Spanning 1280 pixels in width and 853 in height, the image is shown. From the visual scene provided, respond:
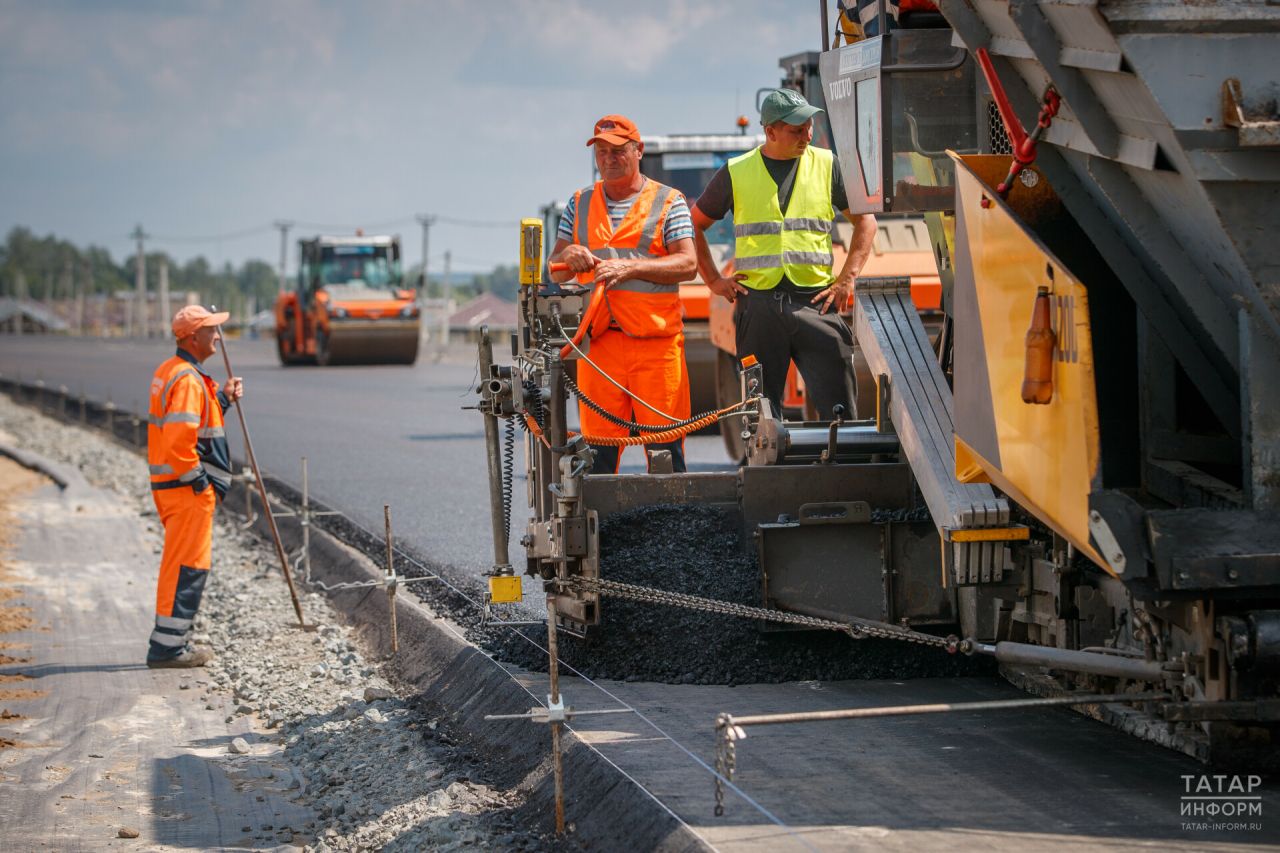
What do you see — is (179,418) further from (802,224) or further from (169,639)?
(802,224)

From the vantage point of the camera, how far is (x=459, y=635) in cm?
743

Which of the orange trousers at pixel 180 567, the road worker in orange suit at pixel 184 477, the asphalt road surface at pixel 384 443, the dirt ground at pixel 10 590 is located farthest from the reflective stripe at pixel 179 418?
the asphalt road surface at pixel 384 443

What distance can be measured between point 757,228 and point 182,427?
9.91 feet

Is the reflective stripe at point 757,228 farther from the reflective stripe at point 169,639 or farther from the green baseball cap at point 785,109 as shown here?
the reflective stripe at point 169,639

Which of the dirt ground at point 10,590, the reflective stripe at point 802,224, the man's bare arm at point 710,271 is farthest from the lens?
the dirt ground at point 10,590

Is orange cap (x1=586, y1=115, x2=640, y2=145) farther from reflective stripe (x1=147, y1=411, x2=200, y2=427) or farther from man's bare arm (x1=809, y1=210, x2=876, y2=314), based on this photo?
reflective stripe (x1=147, y1=411, x2=200, y2=427)

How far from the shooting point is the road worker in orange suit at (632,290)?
6.73 metres

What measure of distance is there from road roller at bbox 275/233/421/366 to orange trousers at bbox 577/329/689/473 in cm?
2502

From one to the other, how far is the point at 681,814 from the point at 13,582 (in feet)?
25.0

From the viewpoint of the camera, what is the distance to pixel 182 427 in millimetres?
8086

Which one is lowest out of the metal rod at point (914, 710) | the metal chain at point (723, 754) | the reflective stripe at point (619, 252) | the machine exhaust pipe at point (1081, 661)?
the metal chain at point (723, 754)

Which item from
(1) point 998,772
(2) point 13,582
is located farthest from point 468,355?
(1) point 998,772

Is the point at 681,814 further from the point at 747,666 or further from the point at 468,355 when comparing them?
the point at 468,355

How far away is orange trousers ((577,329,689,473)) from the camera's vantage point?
A: 6824 mm
